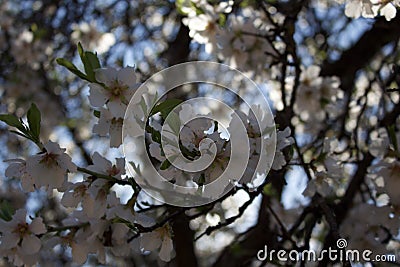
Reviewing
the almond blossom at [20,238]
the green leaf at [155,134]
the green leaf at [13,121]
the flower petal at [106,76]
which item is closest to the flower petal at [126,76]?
the flower petal at [106,76]

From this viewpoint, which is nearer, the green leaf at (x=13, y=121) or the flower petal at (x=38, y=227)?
the green leaf at (x=13, y=121)

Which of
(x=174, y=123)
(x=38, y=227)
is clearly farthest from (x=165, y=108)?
(x=38, y=227)

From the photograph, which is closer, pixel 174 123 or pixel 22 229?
pixel 174 123

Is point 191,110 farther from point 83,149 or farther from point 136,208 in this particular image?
point 83,149

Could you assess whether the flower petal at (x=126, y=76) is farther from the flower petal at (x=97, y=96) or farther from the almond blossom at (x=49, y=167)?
the almond blossom at (x=49, y=167)

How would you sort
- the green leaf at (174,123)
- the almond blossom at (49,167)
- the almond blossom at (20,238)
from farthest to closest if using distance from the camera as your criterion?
the almond blossom at (20,238) → the almond blossom at (49,167) → the green leaf at (174,123)

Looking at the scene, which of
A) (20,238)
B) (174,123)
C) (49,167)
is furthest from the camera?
(20,238)

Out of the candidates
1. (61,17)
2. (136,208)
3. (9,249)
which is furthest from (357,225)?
(61,17)

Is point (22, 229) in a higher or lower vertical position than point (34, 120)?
lower

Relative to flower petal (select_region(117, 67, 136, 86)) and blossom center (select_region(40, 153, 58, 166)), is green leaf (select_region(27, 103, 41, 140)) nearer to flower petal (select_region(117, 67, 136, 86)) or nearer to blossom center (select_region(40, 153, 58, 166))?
blossom center (select_region(40, 153, 58, 166))

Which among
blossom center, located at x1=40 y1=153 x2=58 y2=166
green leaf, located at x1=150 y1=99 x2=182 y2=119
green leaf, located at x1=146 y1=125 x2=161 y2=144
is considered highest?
green leaf, located at x1=150 y1=99 x2=182 y2=119

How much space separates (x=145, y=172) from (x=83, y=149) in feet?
6.10

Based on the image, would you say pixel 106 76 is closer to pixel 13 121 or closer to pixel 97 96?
pixel 97 96

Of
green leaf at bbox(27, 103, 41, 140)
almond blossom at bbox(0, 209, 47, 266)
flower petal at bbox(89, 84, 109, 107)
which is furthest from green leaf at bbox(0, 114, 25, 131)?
almond blossom at bbox(0, 209, 47, 266)
